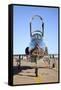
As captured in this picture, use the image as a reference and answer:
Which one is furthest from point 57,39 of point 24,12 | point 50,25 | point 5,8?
point 5,8

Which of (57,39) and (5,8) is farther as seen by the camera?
(57,39)

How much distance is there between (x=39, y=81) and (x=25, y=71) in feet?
0.47

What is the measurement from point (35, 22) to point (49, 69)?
0.39m

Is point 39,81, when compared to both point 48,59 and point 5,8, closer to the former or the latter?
point 48,59

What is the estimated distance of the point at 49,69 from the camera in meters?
2.09

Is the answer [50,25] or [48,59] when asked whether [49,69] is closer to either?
[48,59]

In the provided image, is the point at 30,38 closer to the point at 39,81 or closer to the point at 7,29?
the point at 7,29

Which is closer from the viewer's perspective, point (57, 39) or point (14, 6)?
point (14, 6)

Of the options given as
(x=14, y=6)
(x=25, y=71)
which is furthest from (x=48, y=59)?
(x=14, y=6)

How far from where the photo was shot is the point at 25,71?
2.01 m
